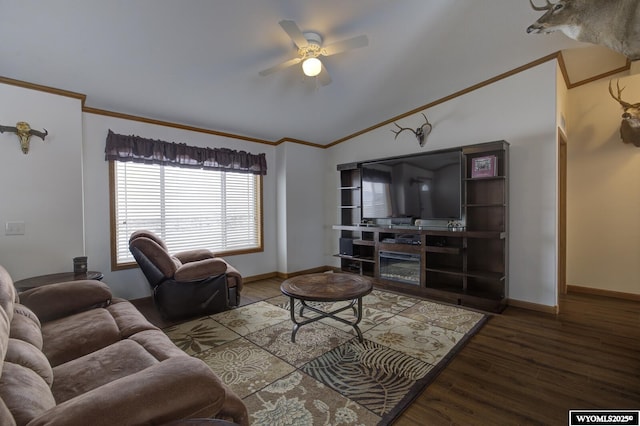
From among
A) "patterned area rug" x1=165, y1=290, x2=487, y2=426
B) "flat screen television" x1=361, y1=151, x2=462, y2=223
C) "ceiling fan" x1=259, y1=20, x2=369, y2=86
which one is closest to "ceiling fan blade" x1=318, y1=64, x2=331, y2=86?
"ceiling fan" x1=259, y1=20, x2=369, y2=86

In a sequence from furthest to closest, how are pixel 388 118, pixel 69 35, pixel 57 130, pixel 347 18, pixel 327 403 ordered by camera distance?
1. pixel 388 118
2. pixel 57 130
3. pixel 347 18
4. pixel 69 35
5. pixel 327 403

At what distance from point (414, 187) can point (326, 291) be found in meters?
2.28

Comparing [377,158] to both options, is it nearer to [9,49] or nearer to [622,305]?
[622,305]

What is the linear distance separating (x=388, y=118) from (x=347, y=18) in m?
2.28

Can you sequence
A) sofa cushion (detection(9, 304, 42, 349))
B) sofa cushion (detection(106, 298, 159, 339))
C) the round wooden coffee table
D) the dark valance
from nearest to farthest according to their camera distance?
sofa cushion (detection(9, 304, 42, 349))
sofa cushion (detection(106, 298, 159, 339))
the round wooden coffee table
the dark valance

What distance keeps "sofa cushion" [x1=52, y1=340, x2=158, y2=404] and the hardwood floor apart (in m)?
1.43

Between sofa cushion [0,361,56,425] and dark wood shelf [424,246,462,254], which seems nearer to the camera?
sofa cushion [0,361,56,425]

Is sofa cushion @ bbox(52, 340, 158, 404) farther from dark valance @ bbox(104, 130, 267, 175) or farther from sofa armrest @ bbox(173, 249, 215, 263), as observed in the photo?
dark valance @ bbox(104, 130, 267, 175)

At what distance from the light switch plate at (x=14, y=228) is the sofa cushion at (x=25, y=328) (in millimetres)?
1551

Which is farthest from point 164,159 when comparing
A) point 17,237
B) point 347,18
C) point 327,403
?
point 327,403

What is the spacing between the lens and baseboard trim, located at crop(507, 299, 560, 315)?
10.5ft

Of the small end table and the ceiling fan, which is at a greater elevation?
the ceiling fan

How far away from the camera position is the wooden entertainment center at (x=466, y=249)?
3436mm

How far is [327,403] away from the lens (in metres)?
1.80
